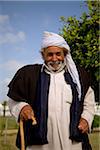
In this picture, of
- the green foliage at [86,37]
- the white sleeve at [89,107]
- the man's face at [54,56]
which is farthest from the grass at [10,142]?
the man's face at [54,56]

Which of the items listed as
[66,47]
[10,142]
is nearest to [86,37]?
[10,142]

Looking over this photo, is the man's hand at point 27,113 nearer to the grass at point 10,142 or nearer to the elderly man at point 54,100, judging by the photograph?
the elderly man at point 54,100

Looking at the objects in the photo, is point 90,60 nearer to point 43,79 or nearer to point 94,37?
point 94,37

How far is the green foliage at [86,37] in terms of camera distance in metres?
8.65

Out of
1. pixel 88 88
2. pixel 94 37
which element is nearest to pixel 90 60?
pixel 94 37

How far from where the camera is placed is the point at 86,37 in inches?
354

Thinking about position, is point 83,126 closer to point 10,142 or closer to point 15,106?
point 15,106

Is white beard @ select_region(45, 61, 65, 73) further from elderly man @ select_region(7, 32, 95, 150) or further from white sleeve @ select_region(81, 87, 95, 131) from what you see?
white sleeve @ select_region(81, 87, 95, 131)

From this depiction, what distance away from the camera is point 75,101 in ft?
7.17

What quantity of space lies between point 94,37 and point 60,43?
682 centimetres

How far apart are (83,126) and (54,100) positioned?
21 cm

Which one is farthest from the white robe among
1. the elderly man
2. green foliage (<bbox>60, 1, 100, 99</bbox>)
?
green foliage (<bbox>60, 1, 100, 99</bbox>)

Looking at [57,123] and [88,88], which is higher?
[88,88]

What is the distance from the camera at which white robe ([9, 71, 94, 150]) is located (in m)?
2.16
